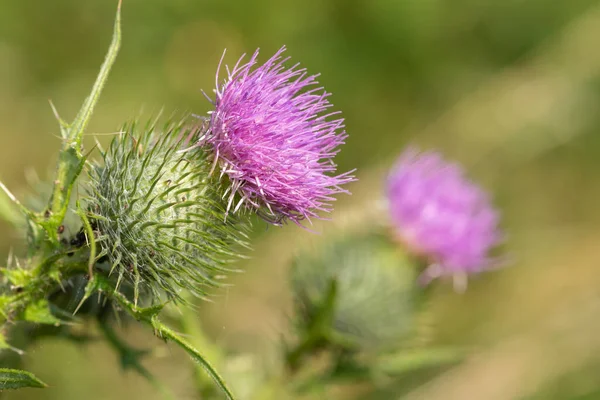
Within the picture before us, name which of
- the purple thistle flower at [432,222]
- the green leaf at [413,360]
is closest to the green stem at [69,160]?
the green leaf at [413,360]

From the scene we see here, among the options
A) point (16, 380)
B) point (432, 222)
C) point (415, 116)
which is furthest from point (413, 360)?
point (415, 116)

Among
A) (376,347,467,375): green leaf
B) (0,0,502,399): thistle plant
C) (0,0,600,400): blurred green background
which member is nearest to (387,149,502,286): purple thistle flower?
(0,0,600,400): blurred green background

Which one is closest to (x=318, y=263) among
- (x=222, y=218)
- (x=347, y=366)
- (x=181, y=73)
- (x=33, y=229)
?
(x=347, y=366)

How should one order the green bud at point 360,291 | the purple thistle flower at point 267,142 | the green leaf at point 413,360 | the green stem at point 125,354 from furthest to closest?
the green bud at point 360,291 < the green leaf at point 413,360 < the green stem at point 125,354 < the purple thistle flower at point 267,142

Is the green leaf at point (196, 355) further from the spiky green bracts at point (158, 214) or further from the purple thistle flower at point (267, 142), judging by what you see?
the purple thistle flower at point (267, 142)

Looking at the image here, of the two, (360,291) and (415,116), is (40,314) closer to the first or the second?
(360,291)

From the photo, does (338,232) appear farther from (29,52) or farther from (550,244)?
(550,244)

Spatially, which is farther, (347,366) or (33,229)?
(347,366)
